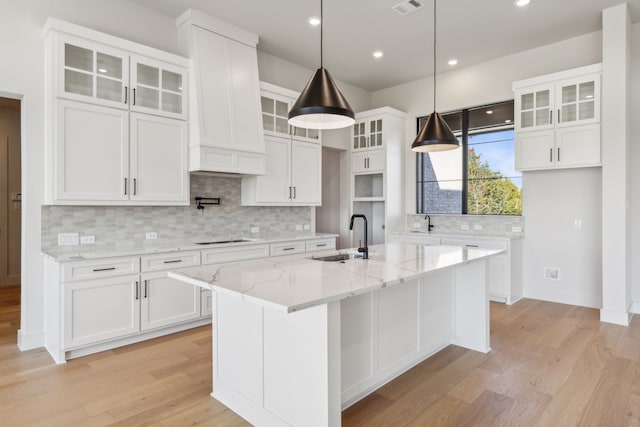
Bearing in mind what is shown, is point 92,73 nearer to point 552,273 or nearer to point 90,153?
point 90,153

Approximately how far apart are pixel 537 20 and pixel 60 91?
15.7ft

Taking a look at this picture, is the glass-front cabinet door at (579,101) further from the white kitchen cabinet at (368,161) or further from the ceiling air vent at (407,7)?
the white kitchen cabinet at (368,161)

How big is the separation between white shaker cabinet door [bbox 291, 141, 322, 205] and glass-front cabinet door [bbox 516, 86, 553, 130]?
260cm

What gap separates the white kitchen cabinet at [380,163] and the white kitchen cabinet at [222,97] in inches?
87.0

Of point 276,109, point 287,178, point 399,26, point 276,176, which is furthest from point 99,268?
point 399,26

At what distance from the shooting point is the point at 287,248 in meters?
4.65

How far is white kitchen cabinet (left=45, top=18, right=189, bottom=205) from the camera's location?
3158 millimetres

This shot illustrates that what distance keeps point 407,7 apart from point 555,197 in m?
2.96

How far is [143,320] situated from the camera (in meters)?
3.43

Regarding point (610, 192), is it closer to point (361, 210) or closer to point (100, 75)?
point (361, 210)

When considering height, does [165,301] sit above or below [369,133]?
below

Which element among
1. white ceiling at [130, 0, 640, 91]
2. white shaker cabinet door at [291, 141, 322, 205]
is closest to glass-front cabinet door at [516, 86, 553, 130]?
white ceiling at [130, 0, 640, 91]

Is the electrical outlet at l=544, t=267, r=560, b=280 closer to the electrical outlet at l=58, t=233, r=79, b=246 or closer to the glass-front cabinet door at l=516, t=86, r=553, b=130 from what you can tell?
the glass-front cabinet door at l=516, t=86, r=553, b=130

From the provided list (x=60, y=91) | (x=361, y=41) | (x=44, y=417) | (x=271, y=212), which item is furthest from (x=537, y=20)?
(x=44, y=417)
